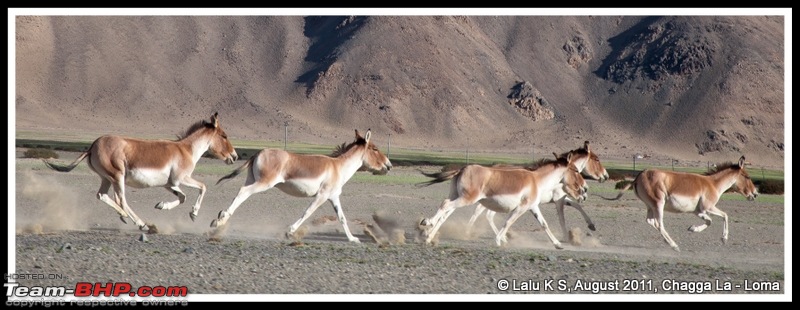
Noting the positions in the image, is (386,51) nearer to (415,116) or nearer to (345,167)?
(415,116)

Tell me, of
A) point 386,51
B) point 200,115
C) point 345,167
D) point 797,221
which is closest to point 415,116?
point 386,51

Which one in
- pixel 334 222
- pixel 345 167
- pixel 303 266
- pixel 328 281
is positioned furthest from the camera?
pixel 334 222

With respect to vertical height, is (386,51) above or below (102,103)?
above

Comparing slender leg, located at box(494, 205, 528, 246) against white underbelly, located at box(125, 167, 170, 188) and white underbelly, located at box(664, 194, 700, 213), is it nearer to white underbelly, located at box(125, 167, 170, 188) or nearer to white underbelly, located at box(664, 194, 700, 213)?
white underbelly, located at box(664, 194, 700, 213)

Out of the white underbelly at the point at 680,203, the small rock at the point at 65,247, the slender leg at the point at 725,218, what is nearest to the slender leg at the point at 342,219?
the small rock at the point at 65,247

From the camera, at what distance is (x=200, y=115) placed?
130m

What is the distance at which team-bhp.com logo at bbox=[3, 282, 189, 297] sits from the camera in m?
12.8

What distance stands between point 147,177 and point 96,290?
7.82 meters

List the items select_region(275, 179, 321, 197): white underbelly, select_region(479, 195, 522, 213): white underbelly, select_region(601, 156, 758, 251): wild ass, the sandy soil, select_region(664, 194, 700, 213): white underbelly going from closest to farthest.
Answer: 1. the sandy soil
2. select_region(275, 179, 321, 197): white underbelly
3. select_region(479, 195, 522, 213): white underbelly
4. select_region(601, 156, 758, 251): wild ass
5. select_region(664, 194, 700, 213): white underbelly

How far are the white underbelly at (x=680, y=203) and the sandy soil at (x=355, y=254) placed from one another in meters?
0.84

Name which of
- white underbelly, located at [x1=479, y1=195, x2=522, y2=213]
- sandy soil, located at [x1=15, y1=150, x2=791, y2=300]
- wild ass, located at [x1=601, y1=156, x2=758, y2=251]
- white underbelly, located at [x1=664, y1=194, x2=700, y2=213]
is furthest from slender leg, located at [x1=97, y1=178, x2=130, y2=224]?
white underbelly, located at [x1=664, y1=194, x2=700, y2=213]

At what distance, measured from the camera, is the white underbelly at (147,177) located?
67.9ft

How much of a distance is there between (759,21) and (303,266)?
149 metres

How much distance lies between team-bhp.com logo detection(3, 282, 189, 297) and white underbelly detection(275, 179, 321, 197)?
23.9 ft
